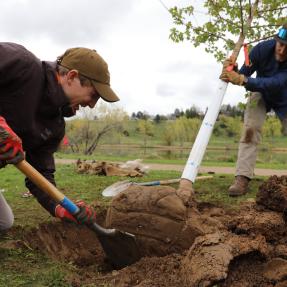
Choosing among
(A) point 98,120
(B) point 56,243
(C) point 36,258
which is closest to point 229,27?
(B) point 56,243

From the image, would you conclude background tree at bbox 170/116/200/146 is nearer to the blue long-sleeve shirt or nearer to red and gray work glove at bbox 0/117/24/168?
the blue long-sleeve shirt

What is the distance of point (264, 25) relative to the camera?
6574mm

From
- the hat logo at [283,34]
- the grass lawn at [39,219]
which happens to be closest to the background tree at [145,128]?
the grass lawn at [39,219]

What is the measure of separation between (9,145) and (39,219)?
1.73 m

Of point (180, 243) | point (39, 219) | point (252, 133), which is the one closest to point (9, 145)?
point (180, 243)

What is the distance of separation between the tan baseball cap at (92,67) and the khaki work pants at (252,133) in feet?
10.4

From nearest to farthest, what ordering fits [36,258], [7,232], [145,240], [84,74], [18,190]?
[84,74] < [36,258] < [145,240] < [7,232] < [18,190]

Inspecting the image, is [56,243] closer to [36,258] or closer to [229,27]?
[36,258]

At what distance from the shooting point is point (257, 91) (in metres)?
5.62

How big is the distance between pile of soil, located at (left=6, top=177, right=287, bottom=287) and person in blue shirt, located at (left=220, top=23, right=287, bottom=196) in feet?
4.25

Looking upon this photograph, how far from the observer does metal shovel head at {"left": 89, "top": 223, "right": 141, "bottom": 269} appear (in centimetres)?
345

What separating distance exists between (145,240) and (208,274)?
1014 mm

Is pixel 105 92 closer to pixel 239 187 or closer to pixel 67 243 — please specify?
pixel 67 243

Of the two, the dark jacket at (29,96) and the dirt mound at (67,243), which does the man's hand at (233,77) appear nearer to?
the dirt mound at (67,243)
